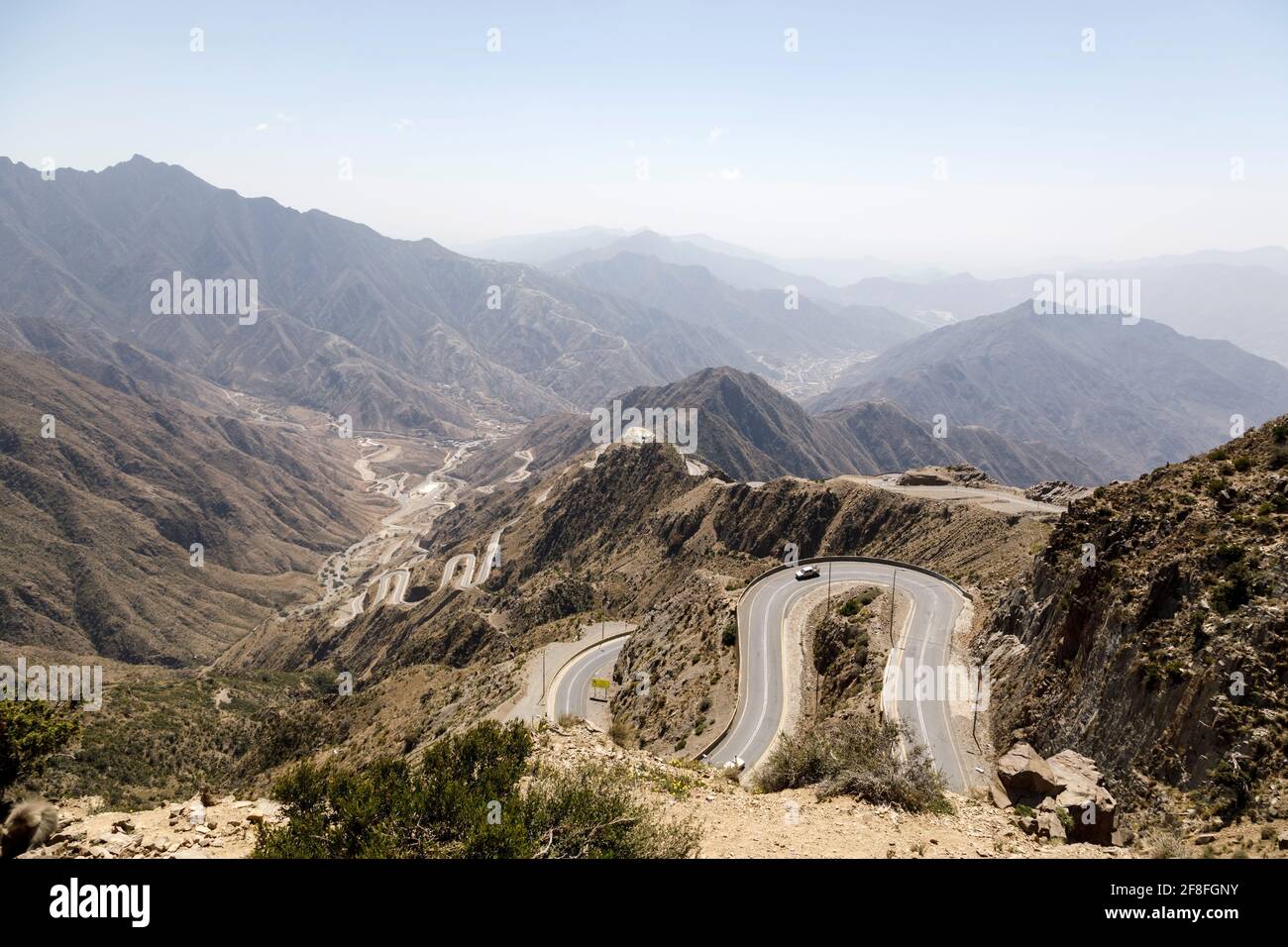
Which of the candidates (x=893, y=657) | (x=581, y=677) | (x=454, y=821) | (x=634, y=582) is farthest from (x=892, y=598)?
(x=634, y=582)

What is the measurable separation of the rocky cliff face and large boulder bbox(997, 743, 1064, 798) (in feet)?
5.17

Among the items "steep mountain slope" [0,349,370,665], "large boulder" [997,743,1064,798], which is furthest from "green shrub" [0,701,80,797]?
"steep mountain slope" [0,349,370,665]

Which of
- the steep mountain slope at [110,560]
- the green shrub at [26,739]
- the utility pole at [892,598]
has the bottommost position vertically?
the steep mountain slope at [110,560]

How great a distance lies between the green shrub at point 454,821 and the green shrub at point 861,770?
4.82 m

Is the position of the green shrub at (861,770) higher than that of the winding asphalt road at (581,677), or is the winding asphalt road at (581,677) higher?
the green shrub at (861,770)

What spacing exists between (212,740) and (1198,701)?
228 ft

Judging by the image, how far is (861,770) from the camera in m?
17.5

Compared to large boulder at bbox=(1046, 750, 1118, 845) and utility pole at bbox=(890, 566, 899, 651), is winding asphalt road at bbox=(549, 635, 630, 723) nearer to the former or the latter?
utility pole at bbox=(890, 566, 899, 651)

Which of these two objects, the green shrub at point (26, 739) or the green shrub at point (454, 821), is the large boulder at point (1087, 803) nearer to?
the green shrub at point (454, 821)

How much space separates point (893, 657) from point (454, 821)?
76.7 ft

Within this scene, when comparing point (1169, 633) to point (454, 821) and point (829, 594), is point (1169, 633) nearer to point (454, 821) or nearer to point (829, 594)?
point (454, 821)

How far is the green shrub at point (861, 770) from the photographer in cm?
1669

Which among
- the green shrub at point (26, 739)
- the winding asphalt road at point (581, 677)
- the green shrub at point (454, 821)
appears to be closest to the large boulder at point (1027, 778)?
the green shrub at point (454, 821)
